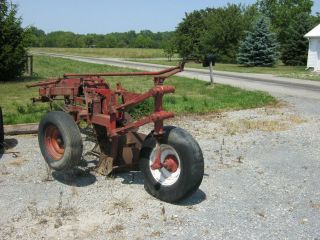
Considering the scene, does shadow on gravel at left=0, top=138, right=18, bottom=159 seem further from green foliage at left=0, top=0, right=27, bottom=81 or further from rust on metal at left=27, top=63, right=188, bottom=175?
green foliage at left=0, top=0, right=27, bottom=81

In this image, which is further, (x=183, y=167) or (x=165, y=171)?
(x=165, y=171)

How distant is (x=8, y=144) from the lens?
7.71 m

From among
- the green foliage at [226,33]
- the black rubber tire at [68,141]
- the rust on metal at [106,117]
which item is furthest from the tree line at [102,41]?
the black rubber tire at [68,141]

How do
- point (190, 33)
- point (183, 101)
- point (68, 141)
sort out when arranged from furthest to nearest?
point (190, 33), point (183, 101), point (68, 141)

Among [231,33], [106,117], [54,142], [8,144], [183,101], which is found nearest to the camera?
[106,117]

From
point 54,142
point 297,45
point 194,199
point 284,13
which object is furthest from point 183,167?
point 284,13

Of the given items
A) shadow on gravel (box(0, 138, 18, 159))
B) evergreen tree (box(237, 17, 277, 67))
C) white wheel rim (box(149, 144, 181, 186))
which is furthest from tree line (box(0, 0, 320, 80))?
white wheel rim (box(149, 144, 181, 186))

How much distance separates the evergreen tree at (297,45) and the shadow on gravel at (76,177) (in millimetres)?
32620

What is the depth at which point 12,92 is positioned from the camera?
50.1 feet

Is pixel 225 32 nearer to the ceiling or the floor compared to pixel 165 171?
nearer to the ceiling

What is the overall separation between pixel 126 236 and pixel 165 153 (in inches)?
46.9

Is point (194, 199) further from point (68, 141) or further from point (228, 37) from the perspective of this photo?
point (228, 37)

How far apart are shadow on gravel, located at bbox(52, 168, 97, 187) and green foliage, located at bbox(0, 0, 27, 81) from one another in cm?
1353

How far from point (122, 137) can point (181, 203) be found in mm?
1284
